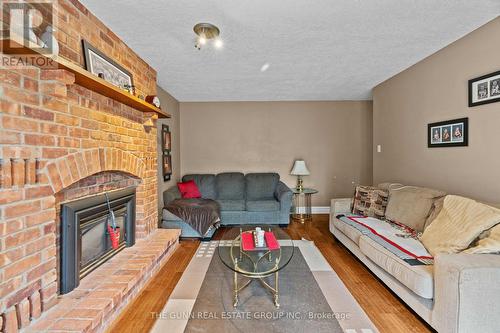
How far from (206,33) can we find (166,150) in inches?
95.0

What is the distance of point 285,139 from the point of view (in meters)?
5.13

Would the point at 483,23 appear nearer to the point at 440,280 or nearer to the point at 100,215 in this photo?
the point at 440,280

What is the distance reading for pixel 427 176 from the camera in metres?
3.00

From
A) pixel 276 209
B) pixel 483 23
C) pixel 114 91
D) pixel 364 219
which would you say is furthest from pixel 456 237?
pixel 114 91

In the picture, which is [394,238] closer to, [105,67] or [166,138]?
[105,67]

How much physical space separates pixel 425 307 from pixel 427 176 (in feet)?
5.93

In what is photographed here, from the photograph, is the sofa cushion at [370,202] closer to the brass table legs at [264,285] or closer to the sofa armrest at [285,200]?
the sofa armrest at [285,200]

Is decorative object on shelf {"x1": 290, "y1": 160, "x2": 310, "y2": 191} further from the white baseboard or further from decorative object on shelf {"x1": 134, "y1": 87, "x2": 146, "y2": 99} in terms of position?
decorative object on shelf {"x1": 134, "y1": 87, "x2": 146, "y2": 99}

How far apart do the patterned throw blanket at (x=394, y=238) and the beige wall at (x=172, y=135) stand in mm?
2798

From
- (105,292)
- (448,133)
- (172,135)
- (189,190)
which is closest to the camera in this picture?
(105,292)

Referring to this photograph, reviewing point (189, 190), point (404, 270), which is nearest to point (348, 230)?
point (404, 270)

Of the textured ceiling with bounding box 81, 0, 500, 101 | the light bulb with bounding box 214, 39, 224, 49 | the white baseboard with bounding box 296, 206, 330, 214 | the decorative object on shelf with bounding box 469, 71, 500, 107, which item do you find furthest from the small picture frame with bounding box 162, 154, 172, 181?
the decorative object on shelf with bounding box 469, 71, 500, 107

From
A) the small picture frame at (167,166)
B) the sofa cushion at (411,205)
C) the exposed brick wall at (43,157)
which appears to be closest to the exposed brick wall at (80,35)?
the exposed brick wall at (43,157)
